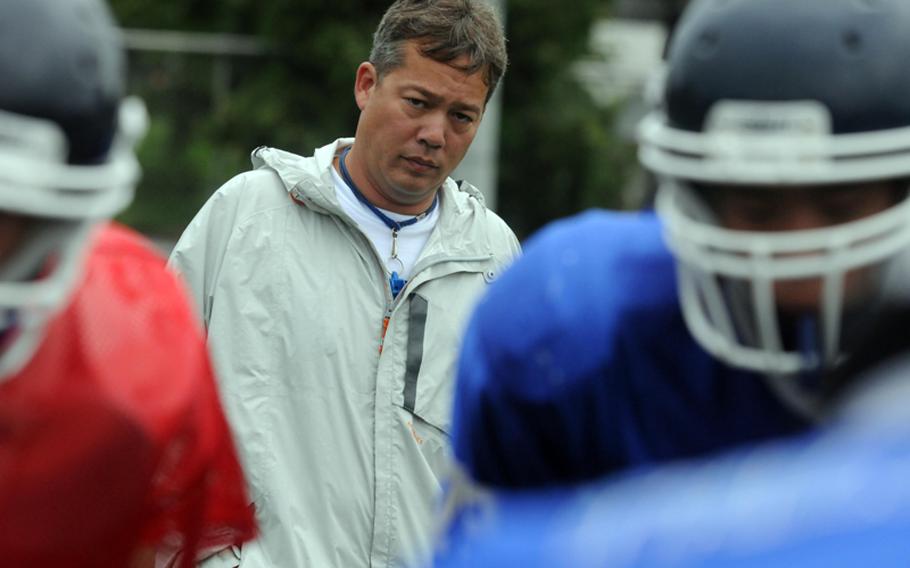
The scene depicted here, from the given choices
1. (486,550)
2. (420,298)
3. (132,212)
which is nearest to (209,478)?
(486,550)

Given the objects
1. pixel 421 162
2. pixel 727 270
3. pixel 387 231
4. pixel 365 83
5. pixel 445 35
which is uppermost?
pixel 727 270

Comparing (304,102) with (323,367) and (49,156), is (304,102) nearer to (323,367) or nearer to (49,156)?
(323,367)

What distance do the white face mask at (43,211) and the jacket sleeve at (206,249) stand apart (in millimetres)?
1530

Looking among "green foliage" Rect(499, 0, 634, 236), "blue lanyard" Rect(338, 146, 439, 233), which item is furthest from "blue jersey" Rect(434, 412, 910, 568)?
"green foliage" Rect(499, 0, 634, 236)

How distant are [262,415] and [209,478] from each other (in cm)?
116

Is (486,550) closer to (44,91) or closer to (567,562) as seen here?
(567,562)

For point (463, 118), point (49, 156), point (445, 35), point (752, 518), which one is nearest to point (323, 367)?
point (463, 118)

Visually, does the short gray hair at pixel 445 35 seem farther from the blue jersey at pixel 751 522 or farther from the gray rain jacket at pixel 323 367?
the blue jersey at pixel 751 522

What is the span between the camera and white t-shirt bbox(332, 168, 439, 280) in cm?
382

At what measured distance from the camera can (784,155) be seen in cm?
205

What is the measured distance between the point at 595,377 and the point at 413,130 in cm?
164

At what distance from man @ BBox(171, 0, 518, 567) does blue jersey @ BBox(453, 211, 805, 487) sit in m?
1.11

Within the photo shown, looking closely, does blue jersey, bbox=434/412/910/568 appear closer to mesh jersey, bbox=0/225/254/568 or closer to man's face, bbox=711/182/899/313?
man's face, bbox=711/182/899/313

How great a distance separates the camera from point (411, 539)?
3.63 m
